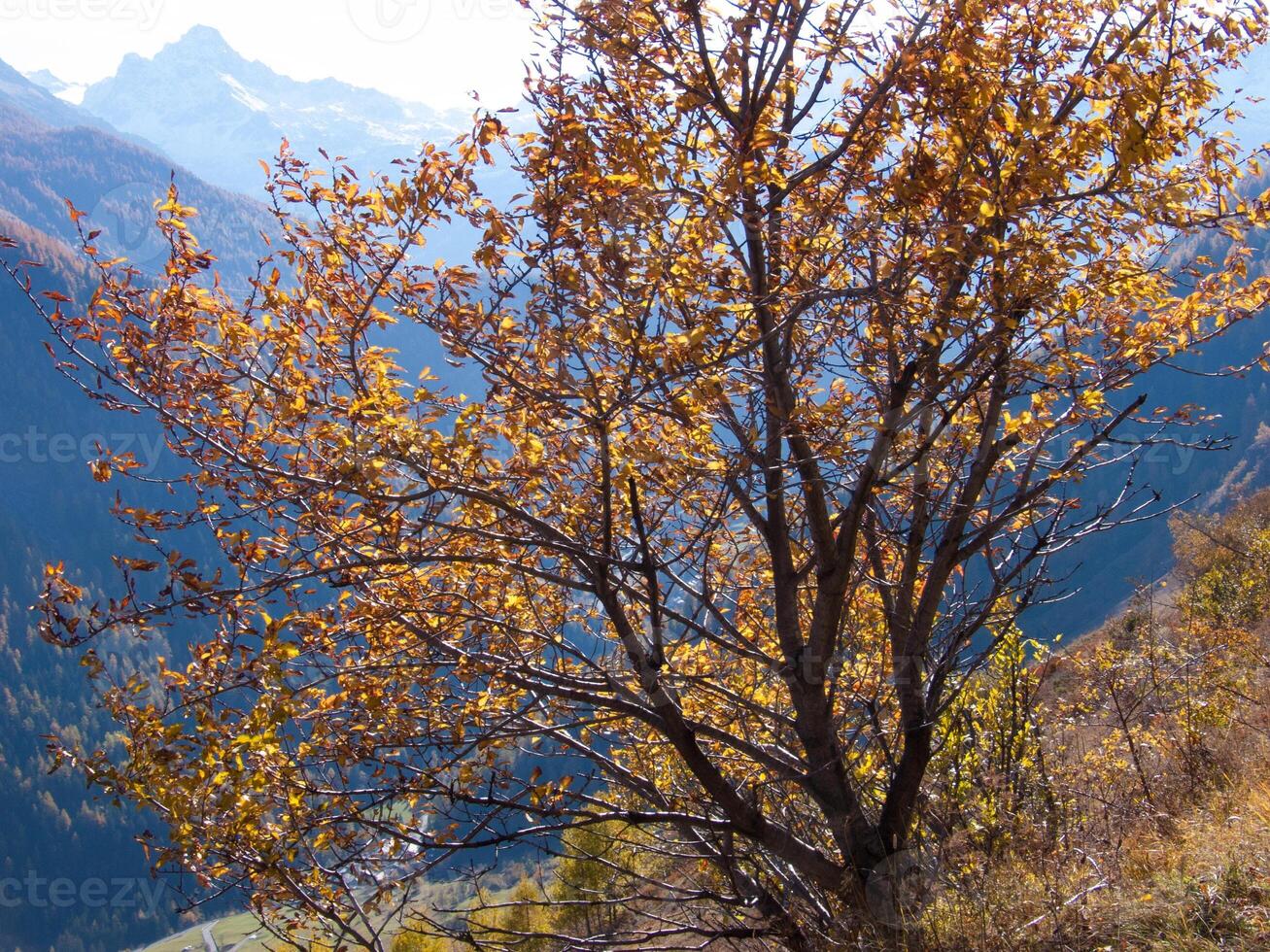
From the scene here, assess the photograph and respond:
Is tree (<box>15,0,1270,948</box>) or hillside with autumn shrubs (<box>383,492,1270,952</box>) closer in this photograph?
tree (<box>15,0,1270,948</box>)

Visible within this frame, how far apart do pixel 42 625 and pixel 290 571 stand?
0.90 m

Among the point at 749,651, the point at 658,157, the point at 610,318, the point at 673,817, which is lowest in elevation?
the point at 673,817

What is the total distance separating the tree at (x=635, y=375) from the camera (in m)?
3.47

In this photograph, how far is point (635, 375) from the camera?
3594 millimetres

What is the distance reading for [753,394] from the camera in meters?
4.36

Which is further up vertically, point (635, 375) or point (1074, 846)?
point (635, 375)

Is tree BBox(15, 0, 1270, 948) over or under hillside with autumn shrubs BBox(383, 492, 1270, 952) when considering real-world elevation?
over

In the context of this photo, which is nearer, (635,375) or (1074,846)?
(635,375)

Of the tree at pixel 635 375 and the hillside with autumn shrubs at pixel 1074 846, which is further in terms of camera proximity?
the hillside with autumn shrubs at pixel 1074 846

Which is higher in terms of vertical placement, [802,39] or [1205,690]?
[802,39]

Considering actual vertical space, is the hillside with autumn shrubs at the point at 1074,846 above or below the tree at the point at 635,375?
below

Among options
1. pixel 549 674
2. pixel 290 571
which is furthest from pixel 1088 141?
pixel 290 571

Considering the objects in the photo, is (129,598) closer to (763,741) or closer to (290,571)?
(290,571)

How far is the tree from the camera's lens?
136 inches
